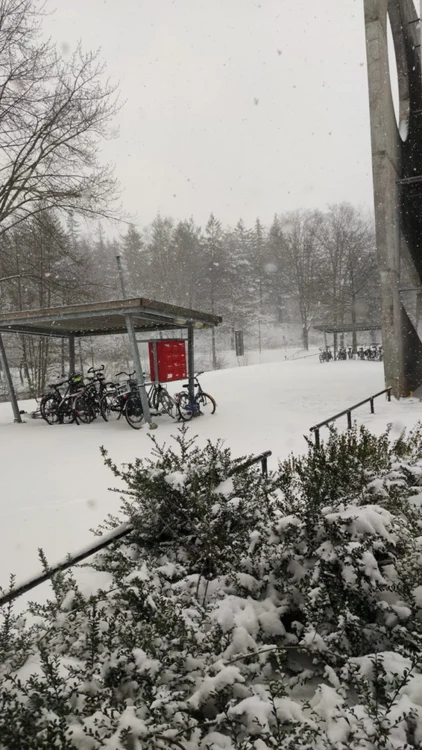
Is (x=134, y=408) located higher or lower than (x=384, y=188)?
lower

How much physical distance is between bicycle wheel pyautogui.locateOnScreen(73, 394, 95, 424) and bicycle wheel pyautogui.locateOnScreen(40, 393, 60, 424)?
586 millimetres

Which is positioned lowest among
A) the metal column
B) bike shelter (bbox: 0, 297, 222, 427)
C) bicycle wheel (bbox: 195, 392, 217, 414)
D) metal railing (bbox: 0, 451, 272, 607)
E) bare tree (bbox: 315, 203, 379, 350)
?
bicycle wheel (bbox: 195, 392, 217, 414)

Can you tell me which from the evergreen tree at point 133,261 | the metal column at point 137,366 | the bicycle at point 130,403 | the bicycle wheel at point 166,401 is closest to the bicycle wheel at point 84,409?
the bicycle at point 130,403

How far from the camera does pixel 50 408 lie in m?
11.5

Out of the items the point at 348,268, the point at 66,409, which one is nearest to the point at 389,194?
the point at 66,409

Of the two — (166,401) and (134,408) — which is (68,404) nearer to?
(134,408)

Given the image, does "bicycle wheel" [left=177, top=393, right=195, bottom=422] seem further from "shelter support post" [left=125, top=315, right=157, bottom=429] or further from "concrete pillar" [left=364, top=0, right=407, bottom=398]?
"concrete pillar" [left=364, top=0, right=407, bottom=398]

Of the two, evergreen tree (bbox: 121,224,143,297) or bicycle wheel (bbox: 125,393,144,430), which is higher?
evergreen tree (bbox: 121,224,143,297)

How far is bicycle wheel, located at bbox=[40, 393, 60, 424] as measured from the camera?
37.6 ft

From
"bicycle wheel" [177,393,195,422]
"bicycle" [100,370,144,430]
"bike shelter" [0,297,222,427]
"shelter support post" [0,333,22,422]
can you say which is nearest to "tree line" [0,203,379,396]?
"bike shelter" [0,297,222,427]

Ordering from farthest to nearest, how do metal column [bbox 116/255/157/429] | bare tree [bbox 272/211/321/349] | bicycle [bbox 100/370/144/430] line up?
bare tree [bbox 272/211/321/349] → bicycle [bbox 100/370/144/430] → metal column [bbox 116/255/157/429]

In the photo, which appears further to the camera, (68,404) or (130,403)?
(68,404)

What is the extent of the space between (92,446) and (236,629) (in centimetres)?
676

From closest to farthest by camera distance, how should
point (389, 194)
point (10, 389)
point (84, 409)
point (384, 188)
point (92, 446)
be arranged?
1. point (92, 446)
2. point (84, 409)
3. point (10, 389)
4. point (384, 188)
5. point (389, 194)
